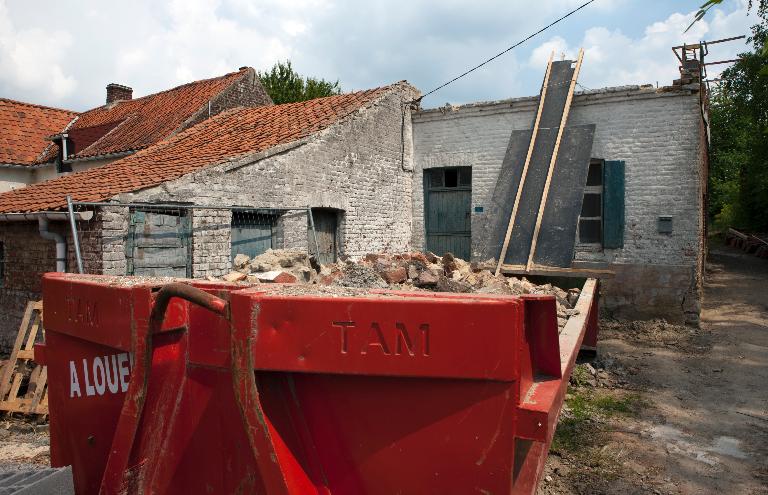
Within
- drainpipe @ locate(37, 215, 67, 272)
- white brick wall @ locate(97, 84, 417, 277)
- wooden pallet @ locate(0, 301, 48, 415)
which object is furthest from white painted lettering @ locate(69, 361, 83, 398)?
drainpipe @ locate(37, 215, 67, 272)

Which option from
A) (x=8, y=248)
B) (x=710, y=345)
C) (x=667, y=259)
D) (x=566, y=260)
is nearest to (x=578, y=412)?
(x=566, y=260)

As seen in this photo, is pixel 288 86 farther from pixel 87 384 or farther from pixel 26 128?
→ pixel 87 384

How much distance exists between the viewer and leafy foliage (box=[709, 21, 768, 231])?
15.5 m

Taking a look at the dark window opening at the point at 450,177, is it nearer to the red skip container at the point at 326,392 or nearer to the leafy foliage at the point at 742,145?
the leafy foliage at the point at 742,145

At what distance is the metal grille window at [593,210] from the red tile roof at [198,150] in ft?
15.4

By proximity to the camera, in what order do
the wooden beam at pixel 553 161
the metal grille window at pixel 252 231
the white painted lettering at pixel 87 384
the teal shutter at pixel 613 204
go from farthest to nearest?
1. the teal shutter at pixel 613 204
2. the wooden beam at pixel 553 161
3. the metal grille window at pixel 252 231
4. the white painted lettering at pixel 87 384

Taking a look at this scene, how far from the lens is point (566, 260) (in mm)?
8273

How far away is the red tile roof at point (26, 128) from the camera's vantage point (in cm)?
1736

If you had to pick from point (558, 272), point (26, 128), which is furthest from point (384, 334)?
point (26, 128)

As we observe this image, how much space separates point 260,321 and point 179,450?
2.06 feet

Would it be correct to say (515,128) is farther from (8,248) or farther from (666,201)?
(8,248)

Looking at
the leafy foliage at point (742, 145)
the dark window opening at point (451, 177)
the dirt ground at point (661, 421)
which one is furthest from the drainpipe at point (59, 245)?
the leafy foliage at point (742, 145)

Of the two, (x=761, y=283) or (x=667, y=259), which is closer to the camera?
(x=667, y=259)

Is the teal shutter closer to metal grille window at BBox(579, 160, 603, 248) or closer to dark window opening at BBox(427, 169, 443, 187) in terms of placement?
metal grille window at BBox(579, 160, 603, 248)
